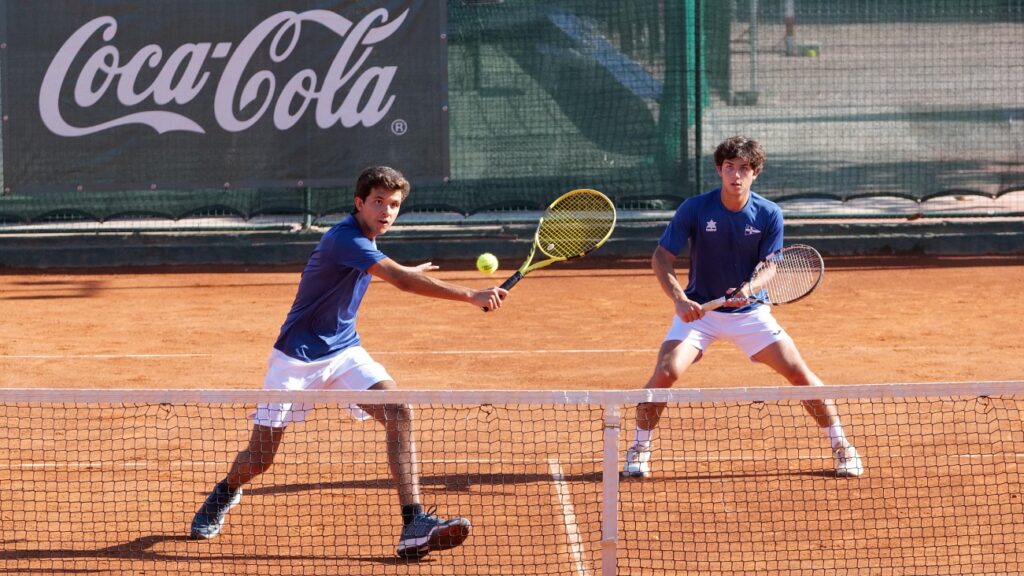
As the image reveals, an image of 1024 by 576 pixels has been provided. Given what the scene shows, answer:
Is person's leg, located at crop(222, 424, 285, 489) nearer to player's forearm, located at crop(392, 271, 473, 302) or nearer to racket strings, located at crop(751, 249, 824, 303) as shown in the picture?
player's forearm, located at crop(392, 271, 473, 302)

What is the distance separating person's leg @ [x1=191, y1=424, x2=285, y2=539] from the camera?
567cm

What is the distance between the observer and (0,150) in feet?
45.8

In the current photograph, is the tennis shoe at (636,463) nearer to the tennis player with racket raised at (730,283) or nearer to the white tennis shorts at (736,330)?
the tennis player with racket raised at (730,283)

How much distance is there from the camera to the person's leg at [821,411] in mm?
6551

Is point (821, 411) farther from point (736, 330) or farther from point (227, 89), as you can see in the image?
point (227, 89)

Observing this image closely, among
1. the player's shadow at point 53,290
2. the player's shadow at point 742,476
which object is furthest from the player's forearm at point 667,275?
the player's shadow at point 53,290

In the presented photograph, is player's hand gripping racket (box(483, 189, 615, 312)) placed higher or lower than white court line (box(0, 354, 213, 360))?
higher

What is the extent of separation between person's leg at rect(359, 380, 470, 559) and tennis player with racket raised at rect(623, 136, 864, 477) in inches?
54.1

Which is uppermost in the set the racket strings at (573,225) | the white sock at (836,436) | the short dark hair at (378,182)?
the short dark hair at (378,182)

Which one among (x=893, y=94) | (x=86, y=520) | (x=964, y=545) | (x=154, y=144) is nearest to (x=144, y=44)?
(x=154, y=144)

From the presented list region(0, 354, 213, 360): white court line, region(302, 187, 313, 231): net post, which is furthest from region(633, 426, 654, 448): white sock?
region(302, 187, 313, 231): net post

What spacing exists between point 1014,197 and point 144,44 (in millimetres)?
9218

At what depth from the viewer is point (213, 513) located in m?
5.76

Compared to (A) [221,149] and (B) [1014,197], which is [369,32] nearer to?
(A) [221,149]
